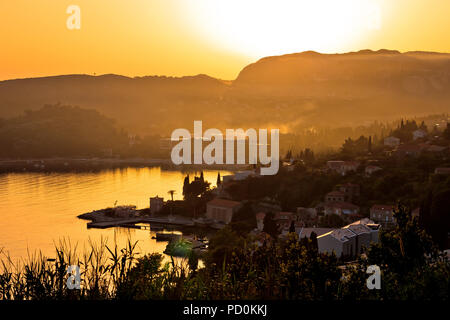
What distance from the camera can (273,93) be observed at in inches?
5438

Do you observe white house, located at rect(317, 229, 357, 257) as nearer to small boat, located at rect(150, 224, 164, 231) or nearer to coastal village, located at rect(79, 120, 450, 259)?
coastal village, located at rect(79, 120, 450, 259)

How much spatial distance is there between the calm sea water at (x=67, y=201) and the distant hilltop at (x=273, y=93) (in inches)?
2501

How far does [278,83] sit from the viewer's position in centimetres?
13938

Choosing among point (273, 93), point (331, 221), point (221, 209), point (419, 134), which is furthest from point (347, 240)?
point (273, 93)

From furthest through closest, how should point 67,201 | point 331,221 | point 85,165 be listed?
point 85,165 → point 67,201 → point 331,221

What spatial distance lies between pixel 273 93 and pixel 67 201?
105056mm

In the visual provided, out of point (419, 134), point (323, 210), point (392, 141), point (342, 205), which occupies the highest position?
point (419, 134)

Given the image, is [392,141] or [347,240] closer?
[347,240]

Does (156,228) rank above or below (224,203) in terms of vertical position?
below

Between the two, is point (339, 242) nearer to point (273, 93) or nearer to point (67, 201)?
point (67, 201)

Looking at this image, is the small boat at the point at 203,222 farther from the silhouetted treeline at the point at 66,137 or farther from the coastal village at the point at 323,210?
the silhouetted treeline at the point at 66,137

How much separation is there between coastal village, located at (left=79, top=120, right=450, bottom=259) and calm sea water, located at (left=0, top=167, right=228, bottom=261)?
174 centimetres
